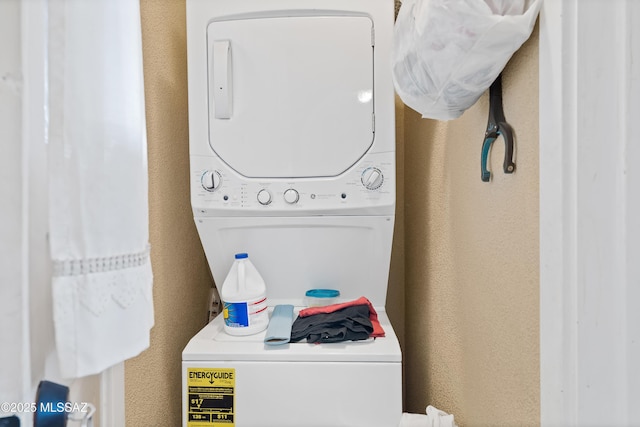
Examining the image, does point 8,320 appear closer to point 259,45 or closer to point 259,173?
point 259,173

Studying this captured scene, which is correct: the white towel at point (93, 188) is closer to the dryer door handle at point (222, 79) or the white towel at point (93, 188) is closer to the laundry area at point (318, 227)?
the laundry area at point (318, 227)

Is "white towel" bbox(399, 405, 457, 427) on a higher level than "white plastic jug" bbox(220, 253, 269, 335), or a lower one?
lower

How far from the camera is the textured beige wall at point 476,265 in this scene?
0.71 meters

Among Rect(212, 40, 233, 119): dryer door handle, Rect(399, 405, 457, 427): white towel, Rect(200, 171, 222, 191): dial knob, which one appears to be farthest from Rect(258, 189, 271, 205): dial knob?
Rect(399, 405, 457, 427): white towel

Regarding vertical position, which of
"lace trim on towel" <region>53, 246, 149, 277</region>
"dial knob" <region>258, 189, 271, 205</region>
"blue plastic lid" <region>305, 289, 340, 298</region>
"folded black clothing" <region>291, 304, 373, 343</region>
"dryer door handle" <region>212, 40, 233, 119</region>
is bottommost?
"folded black clothing" <region>291, 304, 373, 343</region>

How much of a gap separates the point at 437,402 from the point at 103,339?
1139 millimetres

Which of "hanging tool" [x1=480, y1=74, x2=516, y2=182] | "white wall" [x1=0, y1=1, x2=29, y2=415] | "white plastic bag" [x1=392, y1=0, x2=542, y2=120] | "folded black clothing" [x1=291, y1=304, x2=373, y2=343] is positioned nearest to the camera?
"white wall" [x1=0, y1=1, x2=29, y2=415]

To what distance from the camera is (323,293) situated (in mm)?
1407

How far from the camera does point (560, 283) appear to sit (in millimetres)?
603

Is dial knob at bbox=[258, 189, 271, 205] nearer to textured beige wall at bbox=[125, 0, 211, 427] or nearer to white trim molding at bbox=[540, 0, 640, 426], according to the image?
textured beige wall at bbox=[125, 0, 211, 427]

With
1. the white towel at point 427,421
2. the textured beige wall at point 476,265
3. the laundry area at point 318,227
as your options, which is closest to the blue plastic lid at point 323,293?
the laundry area at point 318,227

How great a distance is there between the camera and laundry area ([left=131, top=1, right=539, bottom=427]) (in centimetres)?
109

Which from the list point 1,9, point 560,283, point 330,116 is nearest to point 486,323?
point 560,283

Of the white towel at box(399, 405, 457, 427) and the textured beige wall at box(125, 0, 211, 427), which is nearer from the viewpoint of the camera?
the white towel at box(399, 405, 457, 427)
